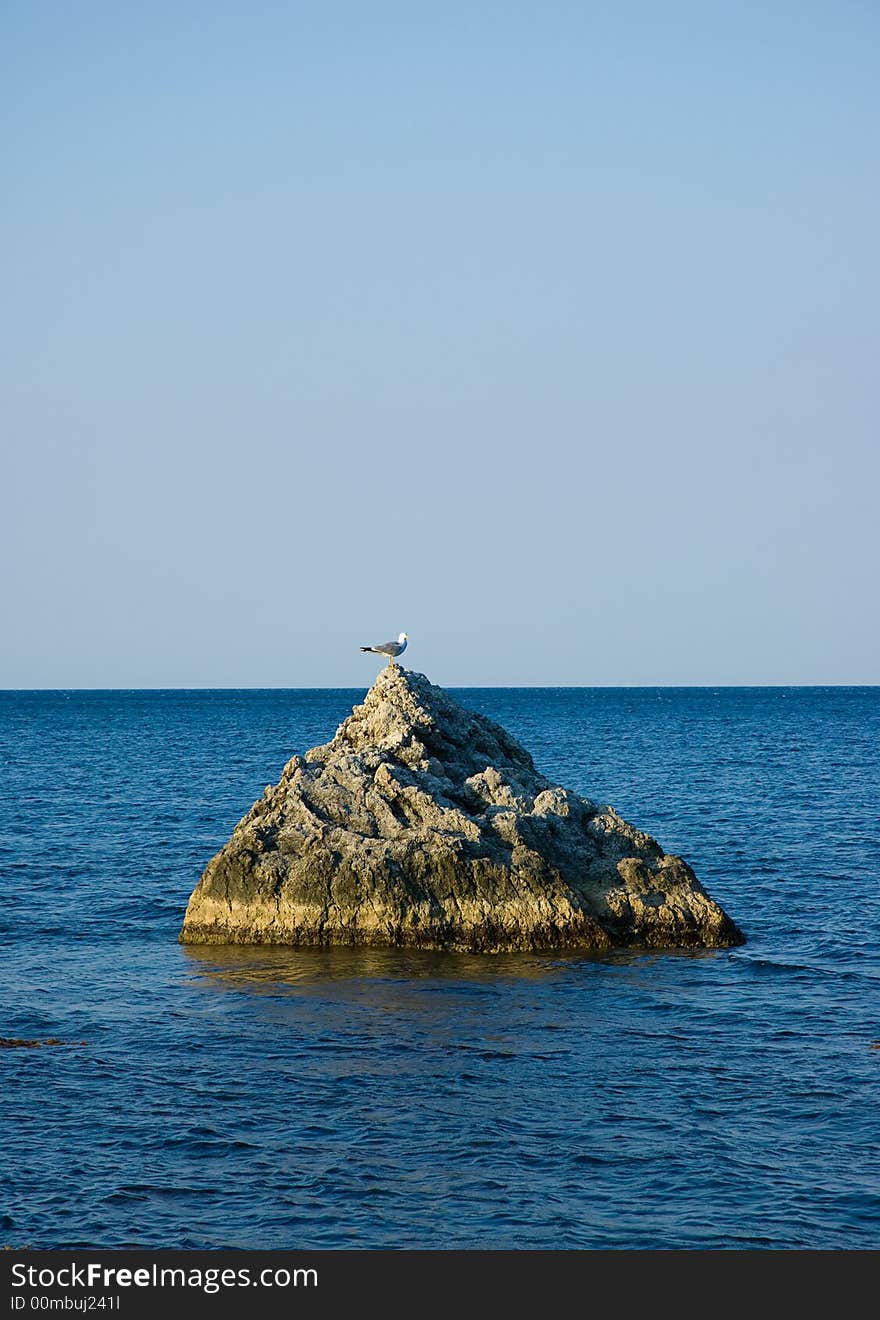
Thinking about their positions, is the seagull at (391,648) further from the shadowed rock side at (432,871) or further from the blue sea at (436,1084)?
the blue sea at (436,1084)

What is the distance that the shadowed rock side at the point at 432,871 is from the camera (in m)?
28.5

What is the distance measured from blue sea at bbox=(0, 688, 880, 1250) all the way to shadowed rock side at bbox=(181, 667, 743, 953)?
2.58ft

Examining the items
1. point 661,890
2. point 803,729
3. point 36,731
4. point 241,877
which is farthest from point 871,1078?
point 36,731

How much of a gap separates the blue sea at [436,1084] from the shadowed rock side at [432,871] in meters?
0.79

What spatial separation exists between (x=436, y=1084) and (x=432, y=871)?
880 centimetres

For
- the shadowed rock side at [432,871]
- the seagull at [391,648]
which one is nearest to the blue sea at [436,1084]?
the shadowed rock side at [432,871]

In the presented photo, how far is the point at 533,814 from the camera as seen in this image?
30203mm

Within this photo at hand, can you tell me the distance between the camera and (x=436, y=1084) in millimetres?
20000

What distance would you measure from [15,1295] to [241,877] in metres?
16.6

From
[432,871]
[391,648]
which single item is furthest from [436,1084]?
[391,648]

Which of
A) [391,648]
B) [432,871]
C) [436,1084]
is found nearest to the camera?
[436,1084]

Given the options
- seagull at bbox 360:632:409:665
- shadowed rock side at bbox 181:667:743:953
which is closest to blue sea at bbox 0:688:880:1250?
shadowed rock side at bbox 181:667:743:953

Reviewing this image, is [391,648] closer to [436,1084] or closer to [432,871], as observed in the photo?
[432,871]

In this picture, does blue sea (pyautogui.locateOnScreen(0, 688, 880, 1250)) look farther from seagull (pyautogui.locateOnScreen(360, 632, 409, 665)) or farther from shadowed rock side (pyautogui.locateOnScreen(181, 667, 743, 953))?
seagull (pyautogui.locateOnScreen(360, 632, 409, 665))
